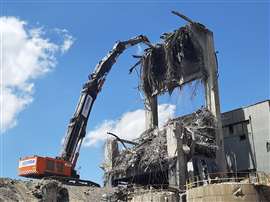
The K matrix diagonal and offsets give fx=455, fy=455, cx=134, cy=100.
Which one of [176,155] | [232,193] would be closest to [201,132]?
[176,155]

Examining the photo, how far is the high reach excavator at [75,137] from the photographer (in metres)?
39.3

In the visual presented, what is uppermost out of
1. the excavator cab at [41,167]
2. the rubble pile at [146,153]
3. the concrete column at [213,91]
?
the concrete column at [213,91]

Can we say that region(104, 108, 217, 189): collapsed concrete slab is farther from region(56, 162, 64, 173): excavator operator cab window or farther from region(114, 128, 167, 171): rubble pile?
region(56, 162, 64, 173): excavator operator cab window

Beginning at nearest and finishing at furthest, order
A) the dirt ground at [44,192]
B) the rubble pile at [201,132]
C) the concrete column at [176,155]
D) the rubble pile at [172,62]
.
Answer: the dirt ground at [44,192], the concrete column at [176,155], the rubble pile at [201,132], the rubble pile at [172,62]

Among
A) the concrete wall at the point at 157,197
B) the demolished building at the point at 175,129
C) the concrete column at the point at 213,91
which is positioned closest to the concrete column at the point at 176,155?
the demolished building at the point at 175,129

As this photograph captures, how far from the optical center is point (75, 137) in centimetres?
4388

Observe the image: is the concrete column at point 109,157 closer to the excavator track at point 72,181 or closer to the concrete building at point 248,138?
the excavator track at point 72,181

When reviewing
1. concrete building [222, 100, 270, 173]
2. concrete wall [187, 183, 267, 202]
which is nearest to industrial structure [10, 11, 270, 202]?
concrete building [222, 100, 270, 173]

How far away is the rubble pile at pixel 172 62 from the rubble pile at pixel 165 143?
4.82 metres

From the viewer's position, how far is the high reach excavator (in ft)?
129

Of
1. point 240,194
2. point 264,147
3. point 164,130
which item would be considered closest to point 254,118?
point 264,147

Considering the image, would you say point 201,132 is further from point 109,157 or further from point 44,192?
point 44,192

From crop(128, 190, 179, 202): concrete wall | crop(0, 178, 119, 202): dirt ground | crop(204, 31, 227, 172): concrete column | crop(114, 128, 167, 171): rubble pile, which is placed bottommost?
crop(128, 190, 179, 202): concrete wall

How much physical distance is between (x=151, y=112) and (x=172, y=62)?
6.40 metres
